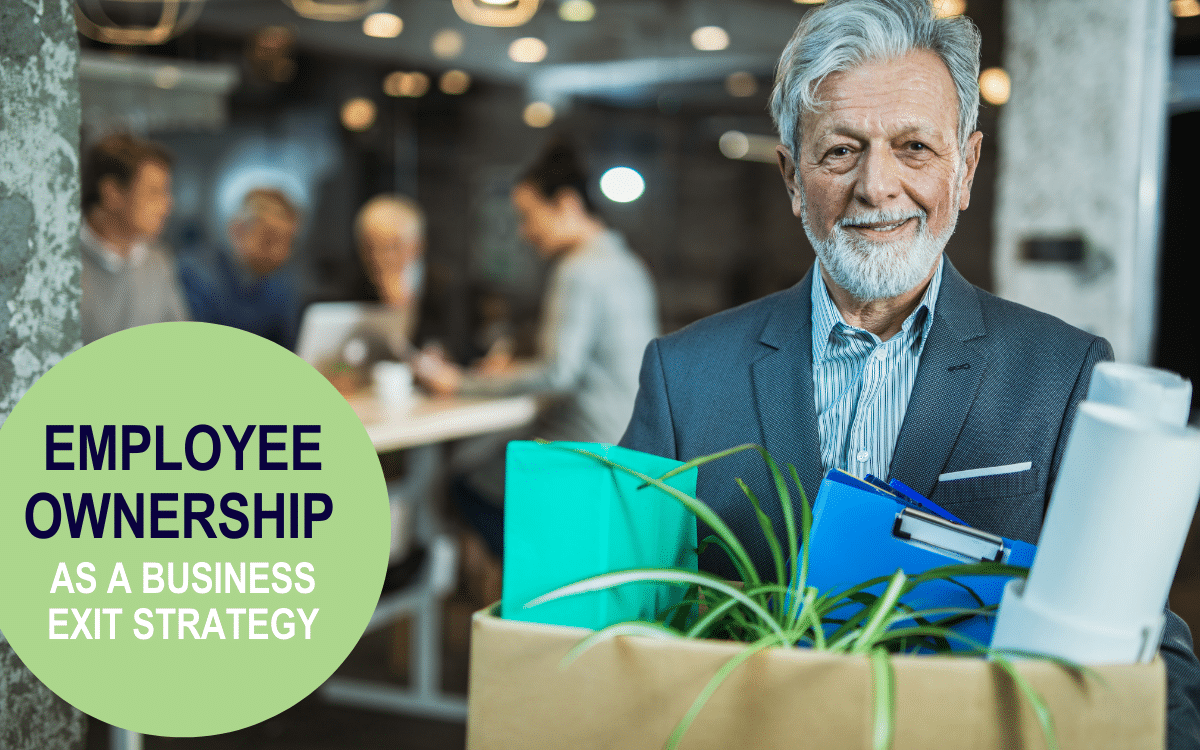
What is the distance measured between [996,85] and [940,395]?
8.95ft

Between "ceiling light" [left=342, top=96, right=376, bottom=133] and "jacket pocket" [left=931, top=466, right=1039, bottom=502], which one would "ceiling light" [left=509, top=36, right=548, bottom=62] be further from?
"jacket pocket" [left=931, top=466, right=1039, bottom=502]

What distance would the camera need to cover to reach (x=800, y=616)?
714mm

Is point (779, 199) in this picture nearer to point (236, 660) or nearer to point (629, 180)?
point (629, 180)

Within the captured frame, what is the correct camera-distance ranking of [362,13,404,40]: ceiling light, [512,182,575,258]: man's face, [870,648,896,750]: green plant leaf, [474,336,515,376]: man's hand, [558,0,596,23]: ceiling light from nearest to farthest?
[870,648,896,750]: green plant leaf < [512,182,575,258]: man's face < [474,336,515,376]: man's hand < [558,0,596,23]: ceiling light < [362,13,404,40]: ceiling light

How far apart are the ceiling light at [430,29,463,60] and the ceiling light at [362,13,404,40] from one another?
25 cm

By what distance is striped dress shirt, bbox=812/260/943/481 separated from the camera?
126 centimetres

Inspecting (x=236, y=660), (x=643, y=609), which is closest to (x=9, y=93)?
(x=236, y=660)

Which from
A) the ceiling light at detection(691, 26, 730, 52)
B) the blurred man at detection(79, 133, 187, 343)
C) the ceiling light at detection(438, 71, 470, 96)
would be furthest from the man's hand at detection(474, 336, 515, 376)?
the ceiling light at detection(691, 26, 730, 52)

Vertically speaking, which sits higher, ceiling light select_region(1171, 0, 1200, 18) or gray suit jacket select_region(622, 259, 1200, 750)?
ceiling light select_region(1171, 0, 1200, 18)

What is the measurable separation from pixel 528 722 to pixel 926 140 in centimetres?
83

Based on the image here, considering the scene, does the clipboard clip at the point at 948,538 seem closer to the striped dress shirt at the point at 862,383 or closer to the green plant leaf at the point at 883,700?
the green plant leaf at the point at 883,700

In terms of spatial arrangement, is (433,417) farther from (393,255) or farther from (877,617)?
(877,617)

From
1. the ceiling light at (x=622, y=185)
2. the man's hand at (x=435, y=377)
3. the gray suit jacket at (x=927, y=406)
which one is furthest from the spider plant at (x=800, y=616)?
the ceiling light at (x=622, y=185)

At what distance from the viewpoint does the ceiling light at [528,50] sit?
A: 20.6 ft
